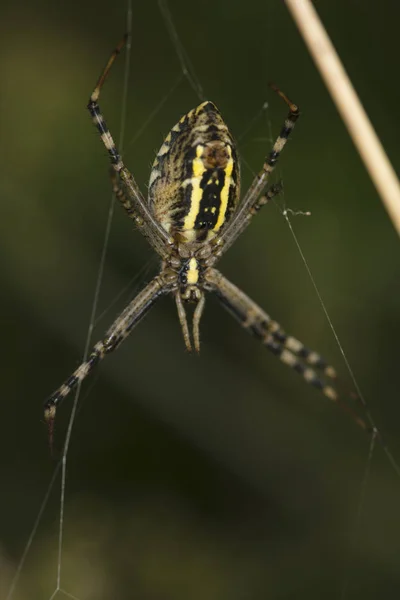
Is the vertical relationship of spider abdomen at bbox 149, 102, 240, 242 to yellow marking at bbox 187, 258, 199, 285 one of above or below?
above

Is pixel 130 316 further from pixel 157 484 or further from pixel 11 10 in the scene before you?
pixel 11 10

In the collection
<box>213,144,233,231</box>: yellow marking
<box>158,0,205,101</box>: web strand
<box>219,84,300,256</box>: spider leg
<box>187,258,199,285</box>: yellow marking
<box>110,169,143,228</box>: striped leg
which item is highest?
A: <box>158,0,205,101</box>: web strand

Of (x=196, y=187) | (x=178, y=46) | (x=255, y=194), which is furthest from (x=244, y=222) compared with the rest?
(x=178, y=46)

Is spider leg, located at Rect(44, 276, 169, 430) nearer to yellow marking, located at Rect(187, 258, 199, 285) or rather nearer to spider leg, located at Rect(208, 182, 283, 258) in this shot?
yellow marking, located at Rect(187, 258, 199, 285)

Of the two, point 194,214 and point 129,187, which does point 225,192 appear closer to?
point 194,214

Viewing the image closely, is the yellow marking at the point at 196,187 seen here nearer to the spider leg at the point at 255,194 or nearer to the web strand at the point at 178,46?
the spider leg at the point at 255,194

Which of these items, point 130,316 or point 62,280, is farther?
point 62,280

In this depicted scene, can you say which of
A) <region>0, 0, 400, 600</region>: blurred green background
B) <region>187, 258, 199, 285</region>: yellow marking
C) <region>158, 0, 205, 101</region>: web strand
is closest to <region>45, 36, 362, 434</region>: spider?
<region>187, 258, 199, 285</region>: yellow marking

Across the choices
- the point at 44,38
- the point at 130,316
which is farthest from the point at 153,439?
the point at 44,38

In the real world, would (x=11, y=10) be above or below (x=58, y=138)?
above
